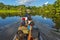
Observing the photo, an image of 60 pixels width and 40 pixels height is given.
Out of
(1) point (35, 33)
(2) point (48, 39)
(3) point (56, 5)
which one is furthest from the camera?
(3) point (56, 5)

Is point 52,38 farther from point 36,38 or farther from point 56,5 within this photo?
point 56,5

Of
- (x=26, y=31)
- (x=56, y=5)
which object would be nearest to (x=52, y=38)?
(x=26, y=31)

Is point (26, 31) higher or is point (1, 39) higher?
point (26, 31)

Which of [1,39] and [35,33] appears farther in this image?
[1,39]

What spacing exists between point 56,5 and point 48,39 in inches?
1402

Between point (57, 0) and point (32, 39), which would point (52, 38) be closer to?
point (32, 39)

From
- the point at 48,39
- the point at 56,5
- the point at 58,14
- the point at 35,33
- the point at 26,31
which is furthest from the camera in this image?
the point at 56,5

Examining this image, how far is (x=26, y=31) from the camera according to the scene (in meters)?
11.7

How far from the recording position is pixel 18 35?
28.2 feet

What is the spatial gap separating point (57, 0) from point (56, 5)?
1.27 meters

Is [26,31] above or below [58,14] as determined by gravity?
above

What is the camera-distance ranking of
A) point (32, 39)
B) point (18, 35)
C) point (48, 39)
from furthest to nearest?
point (48, 39) < point (32, 39) < point (18, 35)

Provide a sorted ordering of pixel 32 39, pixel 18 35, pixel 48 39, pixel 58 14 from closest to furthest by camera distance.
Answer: pixel 18 35 → pixel 32 39 → pixel 48 39 → pixel 58 14

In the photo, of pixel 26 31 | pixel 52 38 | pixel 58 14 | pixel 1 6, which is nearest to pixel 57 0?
pixel 58 14
